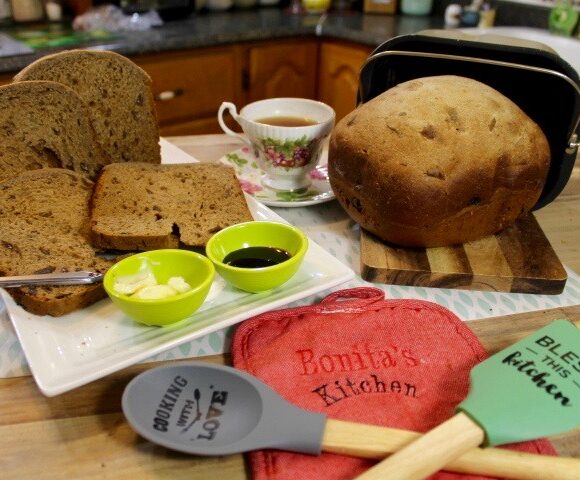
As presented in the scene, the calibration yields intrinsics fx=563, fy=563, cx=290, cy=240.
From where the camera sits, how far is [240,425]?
613 mm

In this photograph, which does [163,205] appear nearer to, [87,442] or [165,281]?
[165,281]

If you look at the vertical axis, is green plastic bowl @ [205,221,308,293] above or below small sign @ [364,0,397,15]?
below

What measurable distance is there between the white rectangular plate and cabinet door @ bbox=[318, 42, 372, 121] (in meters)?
1.76

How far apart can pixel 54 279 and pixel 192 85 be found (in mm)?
1745

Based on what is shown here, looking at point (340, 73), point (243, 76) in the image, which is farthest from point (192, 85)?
point (340, 73)

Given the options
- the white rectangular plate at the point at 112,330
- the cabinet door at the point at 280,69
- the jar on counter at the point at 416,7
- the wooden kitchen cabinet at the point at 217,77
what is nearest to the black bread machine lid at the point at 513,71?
the white rectangular plate at the point at 112,330

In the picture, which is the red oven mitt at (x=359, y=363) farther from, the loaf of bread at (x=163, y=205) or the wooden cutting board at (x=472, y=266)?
the loaf of bread at (x=163, y=205)

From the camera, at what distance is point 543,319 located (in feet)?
2.83

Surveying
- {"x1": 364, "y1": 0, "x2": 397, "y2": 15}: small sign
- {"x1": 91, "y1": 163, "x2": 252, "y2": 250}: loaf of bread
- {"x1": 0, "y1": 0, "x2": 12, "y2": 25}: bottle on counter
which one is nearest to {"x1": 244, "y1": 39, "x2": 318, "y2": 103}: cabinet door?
{"x1": 364, "y1": 0, "x2": 397, "y2": 15}: small sign

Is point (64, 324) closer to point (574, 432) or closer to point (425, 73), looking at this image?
point (574, 432)

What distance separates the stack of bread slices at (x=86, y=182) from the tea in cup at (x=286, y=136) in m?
0.10

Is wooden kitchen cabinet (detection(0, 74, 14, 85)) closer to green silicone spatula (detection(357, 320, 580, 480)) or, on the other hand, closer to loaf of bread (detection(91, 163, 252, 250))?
loaf of bread (detection(91, 163, 252, 250))

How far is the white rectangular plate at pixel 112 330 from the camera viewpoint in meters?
0.68

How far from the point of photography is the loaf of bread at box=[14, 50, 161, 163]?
1.14 metres
